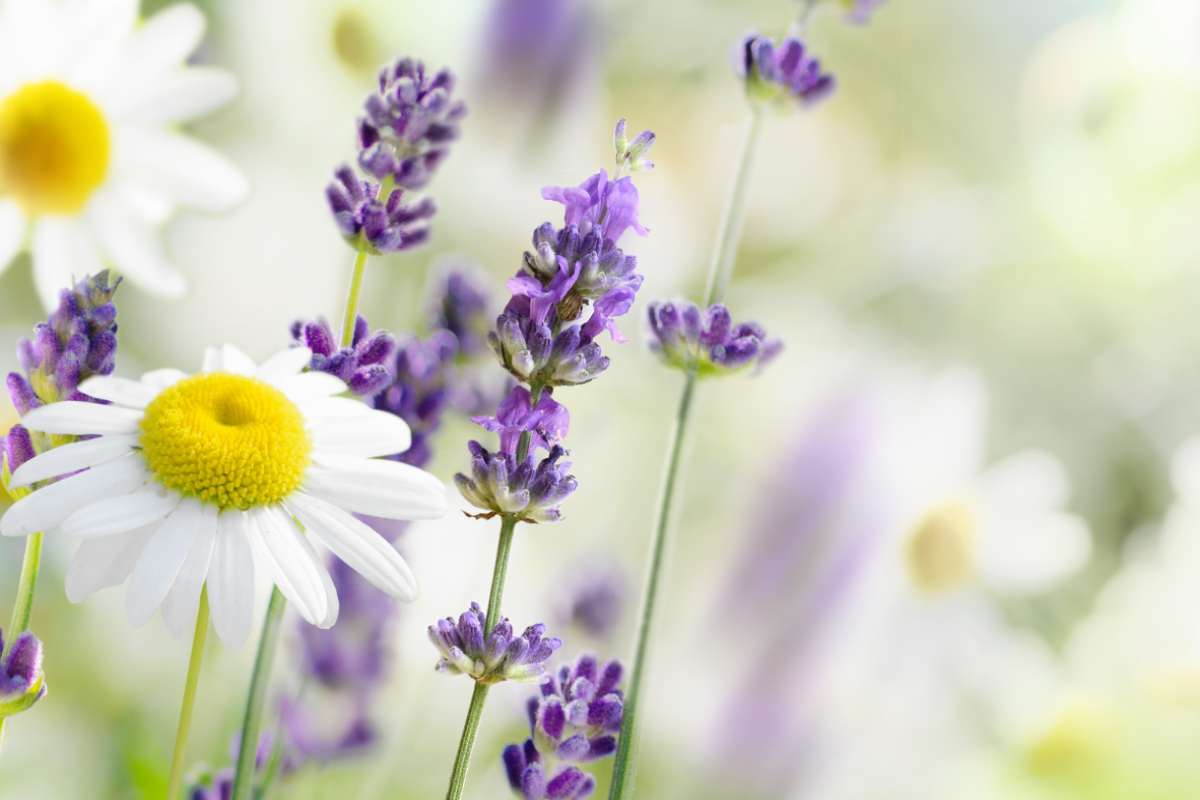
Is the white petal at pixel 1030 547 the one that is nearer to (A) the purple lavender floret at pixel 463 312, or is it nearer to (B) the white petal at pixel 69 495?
(A) the purple lavender floret at pixel 463 312

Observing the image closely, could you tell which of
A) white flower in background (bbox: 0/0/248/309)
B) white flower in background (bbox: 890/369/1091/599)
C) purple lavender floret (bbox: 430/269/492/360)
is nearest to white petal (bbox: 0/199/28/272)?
white flower in background (bbox: 0/0/248/309)

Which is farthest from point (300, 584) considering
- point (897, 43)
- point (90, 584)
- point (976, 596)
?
point (897, 43)

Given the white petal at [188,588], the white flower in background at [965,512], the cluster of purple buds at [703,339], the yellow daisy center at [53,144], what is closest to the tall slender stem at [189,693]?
the white petal at [188,588]

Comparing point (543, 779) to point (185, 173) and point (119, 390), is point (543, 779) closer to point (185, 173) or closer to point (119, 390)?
point (119, 390)

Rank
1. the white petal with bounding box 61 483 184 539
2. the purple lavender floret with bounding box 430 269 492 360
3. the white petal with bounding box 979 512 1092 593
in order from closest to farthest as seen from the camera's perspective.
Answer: the white petal with bounding box 61 483 184 539 < the purple lavender floret with bounding box 430 269 492 360 < the white petal with bounding box 979 512 1092 593

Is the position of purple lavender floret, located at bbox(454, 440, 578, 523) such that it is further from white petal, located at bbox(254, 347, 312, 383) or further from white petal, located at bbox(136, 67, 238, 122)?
white petal, located at bbox(136, 67, 238, 122)

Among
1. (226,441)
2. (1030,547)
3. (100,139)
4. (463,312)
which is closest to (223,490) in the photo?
(226,441)
